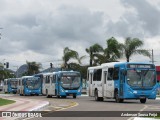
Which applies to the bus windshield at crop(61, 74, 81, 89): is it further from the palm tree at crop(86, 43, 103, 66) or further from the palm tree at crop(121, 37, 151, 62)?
the palm tree at crop(86, 43, 103, 66)

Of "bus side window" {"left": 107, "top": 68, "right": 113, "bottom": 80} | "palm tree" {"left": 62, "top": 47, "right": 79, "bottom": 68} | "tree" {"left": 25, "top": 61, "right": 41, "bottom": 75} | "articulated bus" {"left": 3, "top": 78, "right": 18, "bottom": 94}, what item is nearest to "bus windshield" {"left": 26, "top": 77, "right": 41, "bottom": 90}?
"palm tree" {"left": 62, "top": 47, "right": 79, "bottom": 68}

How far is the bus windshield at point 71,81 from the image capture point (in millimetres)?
49875

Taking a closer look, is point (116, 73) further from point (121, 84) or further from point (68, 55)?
point (68, 55)

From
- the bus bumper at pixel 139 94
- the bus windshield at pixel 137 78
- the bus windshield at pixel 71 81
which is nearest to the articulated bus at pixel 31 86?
the bus windshield at pixel 71 81

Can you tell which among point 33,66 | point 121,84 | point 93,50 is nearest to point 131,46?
point 93,50

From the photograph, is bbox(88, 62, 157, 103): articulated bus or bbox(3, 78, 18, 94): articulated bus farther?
bbox(3, 78, 18, 94): articulated bus

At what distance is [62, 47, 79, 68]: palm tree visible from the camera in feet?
254

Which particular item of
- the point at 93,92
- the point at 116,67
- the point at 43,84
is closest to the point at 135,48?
the point at 43,84

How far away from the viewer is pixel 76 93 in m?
49.7

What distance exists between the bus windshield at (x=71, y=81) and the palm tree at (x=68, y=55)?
1067 inches

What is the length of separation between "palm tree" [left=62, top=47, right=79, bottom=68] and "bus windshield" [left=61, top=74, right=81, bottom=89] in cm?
2709

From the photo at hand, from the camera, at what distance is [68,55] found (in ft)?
256

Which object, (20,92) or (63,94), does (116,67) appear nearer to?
(63,94)

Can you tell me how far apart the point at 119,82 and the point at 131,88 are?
3.53 feet
